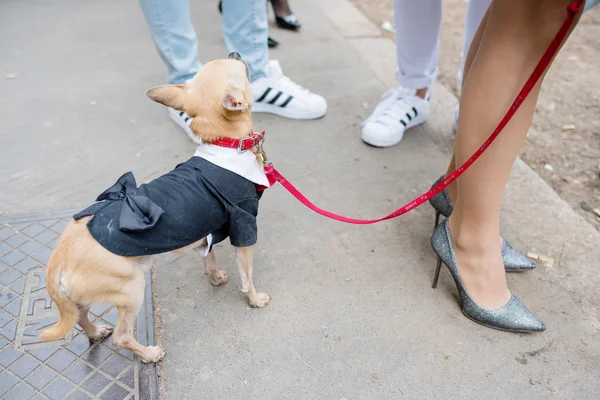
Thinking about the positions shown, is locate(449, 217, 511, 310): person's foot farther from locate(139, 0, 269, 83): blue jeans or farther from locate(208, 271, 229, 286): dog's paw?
locate(139, 0, 269, 83): blue jeans

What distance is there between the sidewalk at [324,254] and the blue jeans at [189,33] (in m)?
0.39

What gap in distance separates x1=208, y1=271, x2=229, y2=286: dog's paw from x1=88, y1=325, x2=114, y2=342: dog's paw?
17.6 inches

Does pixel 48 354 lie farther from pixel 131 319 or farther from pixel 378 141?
pixel 378 141

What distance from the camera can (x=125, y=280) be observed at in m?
1.62

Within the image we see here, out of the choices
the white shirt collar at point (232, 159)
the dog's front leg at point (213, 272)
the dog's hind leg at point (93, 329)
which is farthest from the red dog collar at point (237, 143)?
the dog's hind leg at point (93, 329)

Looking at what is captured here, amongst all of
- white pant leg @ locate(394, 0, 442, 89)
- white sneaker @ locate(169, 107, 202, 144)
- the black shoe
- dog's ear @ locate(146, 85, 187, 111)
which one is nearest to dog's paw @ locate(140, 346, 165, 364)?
dog's ear @ locate(146, 85, 187, 111)

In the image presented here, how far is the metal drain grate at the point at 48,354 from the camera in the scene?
1.74m

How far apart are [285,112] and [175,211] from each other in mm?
1770

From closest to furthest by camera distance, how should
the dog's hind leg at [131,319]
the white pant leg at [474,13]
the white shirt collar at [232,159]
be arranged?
the dog's hind leg at [131,319]
the white shirt collar at [232,159]
the white pant leg at [474,13]

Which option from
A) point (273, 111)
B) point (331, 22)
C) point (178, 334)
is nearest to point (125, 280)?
point (178, 334)

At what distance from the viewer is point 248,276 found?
199 centimetres

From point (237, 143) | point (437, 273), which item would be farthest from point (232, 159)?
point (437, 273)

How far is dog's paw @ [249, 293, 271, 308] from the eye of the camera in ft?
6.79

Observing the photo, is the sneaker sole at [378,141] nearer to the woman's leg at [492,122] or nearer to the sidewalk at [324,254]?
the sidewalk at [324,254]
